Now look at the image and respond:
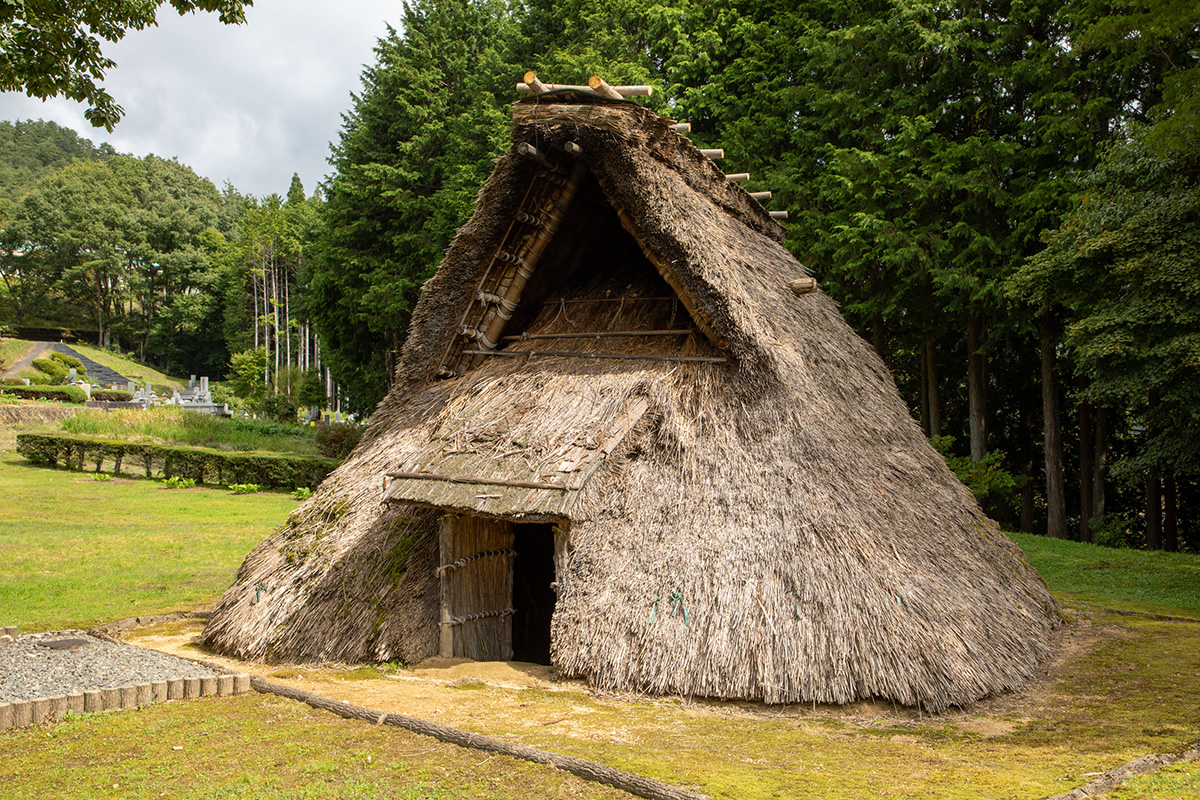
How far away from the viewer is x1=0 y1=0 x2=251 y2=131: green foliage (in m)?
8.63

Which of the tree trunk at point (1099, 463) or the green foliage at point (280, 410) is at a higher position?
the green foliage at point (280, 410)

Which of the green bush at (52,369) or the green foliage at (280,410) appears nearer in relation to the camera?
the green foliage at (280,410)

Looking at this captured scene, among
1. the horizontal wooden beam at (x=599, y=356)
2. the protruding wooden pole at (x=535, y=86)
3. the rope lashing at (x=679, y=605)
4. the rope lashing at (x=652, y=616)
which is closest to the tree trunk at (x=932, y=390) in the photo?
the horizontal wooden beam at (x=599, y=356)

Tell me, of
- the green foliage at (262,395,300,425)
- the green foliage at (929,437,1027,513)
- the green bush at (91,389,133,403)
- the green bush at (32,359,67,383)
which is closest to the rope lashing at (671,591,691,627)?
the green foliage at (929,437,1027,513)

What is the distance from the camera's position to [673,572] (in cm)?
705

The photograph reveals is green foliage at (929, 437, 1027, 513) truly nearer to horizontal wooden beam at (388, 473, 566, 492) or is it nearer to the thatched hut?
the thatched hut

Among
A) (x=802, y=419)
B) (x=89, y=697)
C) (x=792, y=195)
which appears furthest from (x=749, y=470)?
(x=792, y=195)

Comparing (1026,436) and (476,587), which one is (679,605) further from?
(1026,436)

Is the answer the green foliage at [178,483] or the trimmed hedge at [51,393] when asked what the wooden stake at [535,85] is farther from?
the trimmed hedge at [51,393]

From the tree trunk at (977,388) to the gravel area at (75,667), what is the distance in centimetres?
1897

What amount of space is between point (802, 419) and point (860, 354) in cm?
404

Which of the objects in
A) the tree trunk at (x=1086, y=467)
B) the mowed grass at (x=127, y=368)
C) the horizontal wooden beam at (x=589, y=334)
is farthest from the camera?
the mowed grass at (x=127, y=368)

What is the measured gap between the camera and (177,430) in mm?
28844

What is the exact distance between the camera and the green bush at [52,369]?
145 feet
